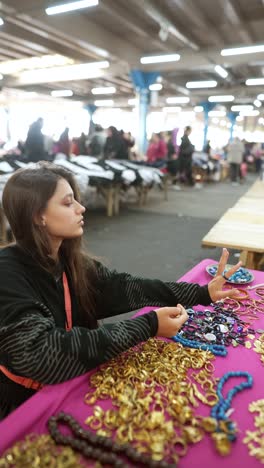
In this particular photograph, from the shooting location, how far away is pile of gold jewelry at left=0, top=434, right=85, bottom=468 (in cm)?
72

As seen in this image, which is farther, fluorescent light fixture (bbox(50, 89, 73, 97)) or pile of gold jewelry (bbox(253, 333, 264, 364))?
fluorescent light fixture (bbox(50, 89, 73, 97))

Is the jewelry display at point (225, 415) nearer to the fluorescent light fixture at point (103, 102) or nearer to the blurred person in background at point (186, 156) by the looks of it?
the blurred person in background at point (186, 156)

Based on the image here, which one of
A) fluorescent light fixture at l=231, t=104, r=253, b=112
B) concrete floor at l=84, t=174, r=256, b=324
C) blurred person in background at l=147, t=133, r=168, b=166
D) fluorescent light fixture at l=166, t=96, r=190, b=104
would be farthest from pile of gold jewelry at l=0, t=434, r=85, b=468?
fluorescent light fixture at l=231, t=104, r=253, b=112

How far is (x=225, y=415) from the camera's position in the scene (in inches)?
33.6

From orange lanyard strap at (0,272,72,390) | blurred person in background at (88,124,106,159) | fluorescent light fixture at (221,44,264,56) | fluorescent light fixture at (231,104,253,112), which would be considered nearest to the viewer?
orange lanyard strap at (0,272,72,390)

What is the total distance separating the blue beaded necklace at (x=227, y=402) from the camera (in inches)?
31.6

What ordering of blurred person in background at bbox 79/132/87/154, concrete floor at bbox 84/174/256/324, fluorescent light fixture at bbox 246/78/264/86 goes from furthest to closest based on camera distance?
fluorescent light fixture at bbox 246/78/264/86
blurred person in background at bbox 79/132/87/154
concrete floor at bbox 84/174/256/324

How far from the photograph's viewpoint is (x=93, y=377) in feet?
3.21

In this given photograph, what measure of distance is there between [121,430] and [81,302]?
603 mm

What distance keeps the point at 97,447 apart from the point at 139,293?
68cm

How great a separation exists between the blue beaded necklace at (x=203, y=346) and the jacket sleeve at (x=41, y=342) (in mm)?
228

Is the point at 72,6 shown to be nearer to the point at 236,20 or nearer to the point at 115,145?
the point at 115,145

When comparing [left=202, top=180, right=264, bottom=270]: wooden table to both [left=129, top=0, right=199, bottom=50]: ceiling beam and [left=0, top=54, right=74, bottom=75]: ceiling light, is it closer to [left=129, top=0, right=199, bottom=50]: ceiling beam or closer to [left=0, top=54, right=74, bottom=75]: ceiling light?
[left=129, top=0, right=199, bottom=50]: ceiling beam

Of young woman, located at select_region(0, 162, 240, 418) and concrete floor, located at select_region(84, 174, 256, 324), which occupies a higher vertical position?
young woman, located at select_region(0, 162, 240, 418)
